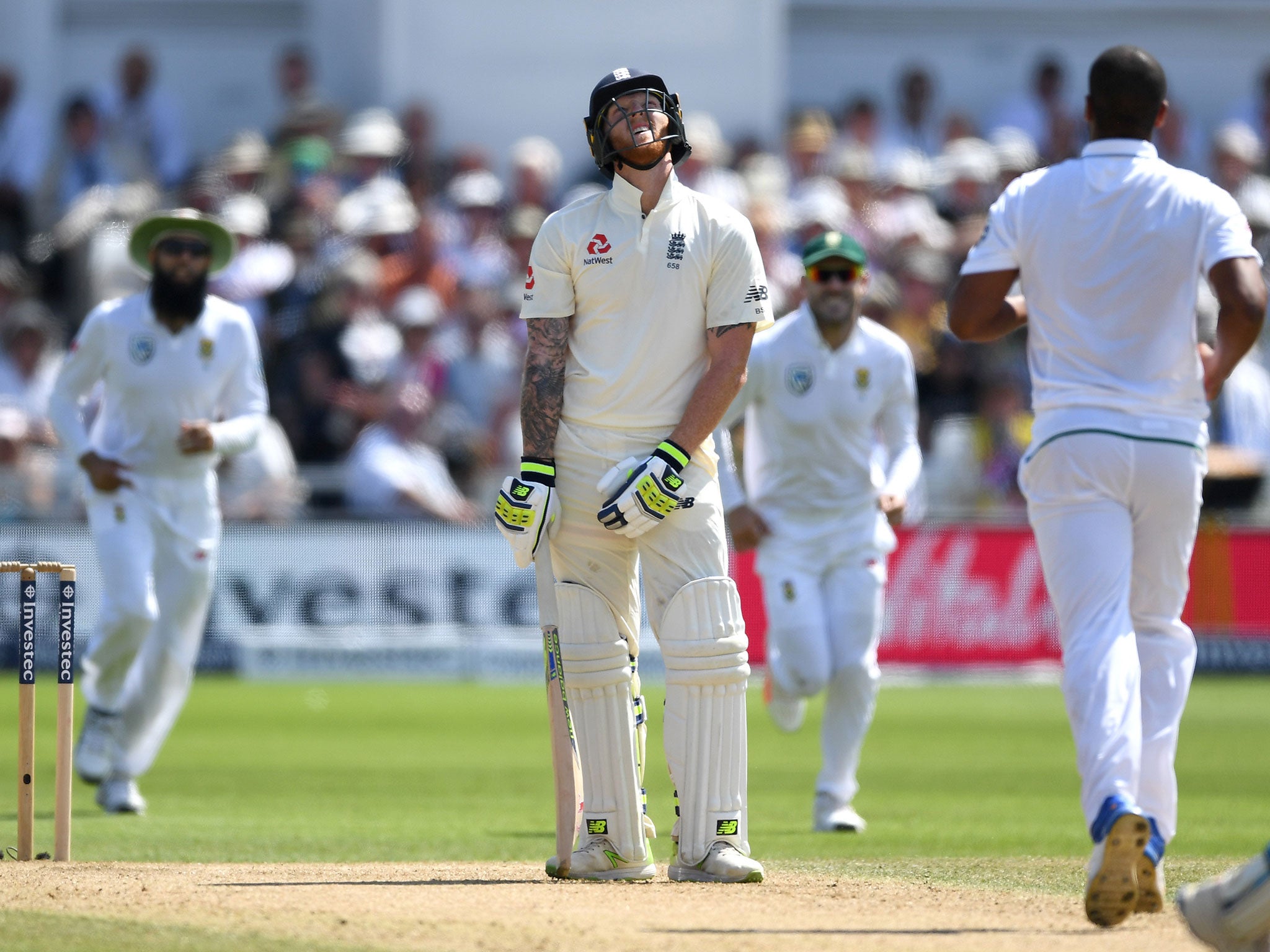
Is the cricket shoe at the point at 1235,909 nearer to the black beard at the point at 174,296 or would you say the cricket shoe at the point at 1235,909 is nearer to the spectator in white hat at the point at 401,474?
the black beard at the point at 174,296

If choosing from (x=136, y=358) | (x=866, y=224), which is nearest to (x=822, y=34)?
(x=866, y=224)

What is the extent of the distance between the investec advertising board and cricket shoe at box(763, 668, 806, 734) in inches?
252

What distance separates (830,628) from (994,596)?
8.14 metres

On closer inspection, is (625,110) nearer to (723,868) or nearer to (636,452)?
(636,452)

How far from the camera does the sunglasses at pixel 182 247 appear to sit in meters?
10.1

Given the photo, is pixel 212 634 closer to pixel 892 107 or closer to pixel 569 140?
pixel 569 140

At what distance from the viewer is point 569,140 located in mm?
22453

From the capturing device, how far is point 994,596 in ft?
57.2

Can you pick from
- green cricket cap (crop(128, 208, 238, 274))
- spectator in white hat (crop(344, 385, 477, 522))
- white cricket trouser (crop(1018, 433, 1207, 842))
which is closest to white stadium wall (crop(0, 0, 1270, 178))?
spectator in white hat (crop(344, 385, 477, 522))

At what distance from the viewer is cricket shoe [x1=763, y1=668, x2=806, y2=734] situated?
32.6 ft

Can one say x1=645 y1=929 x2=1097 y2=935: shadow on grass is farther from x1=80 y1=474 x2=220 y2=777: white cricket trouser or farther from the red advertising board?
the red advertising board

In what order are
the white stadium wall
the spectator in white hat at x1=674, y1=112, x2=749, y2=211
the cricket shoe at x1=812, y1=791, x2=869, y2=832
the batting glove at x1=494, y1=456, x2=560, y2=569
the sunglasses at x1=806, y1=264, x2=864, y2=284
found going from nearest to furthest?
the batting glove at x1=494, y1=456, x2=560, y2=569 < the cricket shoe at x1=812, y1=791, x2=869, y2=832 < the sunglasses at x1=806, y1=264, x2=864, y2=284 < the spectator in white hat at x1=674, y1=112, x2=749, y2=211 < the white stadium wall

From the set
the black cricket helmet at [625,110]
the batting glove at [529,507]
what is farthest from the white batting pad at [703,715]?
the black cricket helmet at [625,110]

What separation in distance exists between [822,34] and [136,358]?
17503 mm
